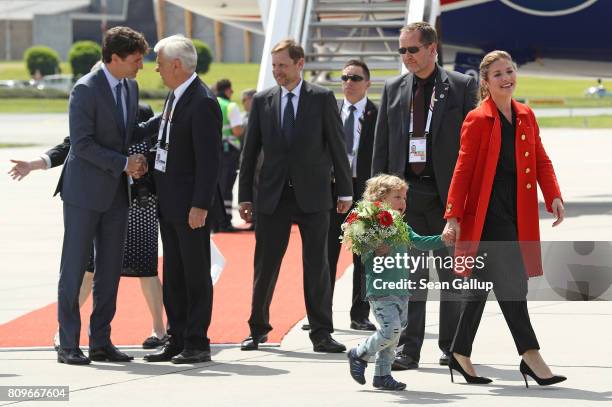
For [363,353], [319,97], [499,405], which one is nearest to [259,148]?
[319,97]

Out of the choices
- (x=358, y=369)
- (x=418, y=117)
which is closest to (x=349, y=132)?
(x=418, y=117)

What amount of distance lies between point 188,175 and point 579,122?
134ft

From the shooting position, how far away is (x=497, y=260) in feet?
22.9

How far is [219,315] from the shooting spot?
31.8 feet

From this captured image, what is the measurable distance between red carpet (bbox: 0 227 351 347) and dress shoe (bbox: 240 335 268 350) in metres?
0.19

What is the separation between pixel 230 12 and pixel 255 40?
89774mm

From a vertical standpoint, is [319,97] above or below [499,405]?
above

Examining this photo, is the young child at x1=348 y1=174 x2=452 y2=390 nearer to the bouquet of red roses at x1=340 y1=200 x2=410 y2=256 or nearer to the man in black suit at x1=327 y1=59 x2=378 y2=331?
the bouquet of red roses at x1=340 y1=200 x2=410 y2=256

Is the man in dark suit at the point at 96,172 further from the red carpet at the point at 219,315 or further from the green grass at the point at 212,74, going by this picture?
the green grass at the point at 212,74

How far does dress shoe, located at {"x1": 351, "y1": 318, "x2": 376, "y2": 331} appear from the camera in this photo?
9.11m

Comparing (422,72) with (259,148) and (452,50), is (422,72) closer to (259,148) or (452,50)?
(259,148)

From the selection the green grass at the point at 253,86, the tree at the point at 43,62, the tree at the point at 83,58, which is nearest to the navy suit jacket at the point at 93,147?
the green grass at the point at 253,86

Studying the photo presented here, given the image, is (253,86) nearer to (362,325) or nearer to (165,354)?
(362,325)

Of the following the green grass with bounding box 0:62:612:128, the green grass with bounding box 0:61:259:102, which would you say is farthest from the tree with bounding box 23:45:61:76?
the green grass with bounding box 0:62:612:128
